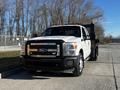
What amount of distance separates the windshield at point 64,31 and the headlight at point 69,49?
208 cm

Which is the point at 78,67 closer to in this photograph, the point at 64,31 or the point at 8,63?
the point at 64,31

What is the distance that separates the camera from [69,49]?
33.9 ft

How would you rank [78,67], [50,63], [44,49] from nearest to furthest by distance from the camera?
[50,63] < [44,49] < [78,67]

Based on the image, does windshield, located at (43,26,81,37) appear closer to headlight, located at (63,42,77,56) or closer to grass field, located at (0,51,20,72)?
headlight, located at (63,42,77,56)

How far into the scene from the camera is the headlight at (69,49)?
33.7 feet

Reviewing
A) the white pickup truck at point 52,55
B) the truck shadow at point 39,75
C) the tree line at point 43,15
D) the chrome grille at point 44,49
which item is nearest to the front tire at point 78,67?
the white pickup truck at point 52,55

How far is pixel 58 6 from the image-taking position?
187 ft

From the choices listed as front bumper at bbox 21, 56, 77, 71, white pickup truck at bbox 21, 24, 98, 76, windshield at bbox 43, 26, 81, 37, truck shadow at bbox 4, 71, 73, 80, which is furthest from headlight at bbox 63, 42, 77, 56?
windshield at bbox 43, 26, 81, 37

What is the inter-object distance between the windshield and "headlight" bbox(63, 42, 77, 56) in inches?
81.9

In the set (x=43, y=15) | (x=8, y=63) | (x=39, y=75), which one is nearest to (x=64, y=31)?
(x=39, y=75)

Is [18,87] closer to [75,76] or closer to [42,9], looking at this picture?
[75,76]

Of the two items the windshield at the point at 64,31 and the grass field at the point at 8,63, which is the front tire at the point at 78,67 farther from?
the grass field at the point at 8,63

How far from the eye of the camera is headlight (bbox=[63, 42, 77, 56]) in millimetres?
10258

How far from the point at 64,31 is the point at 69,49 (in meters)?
2.70
